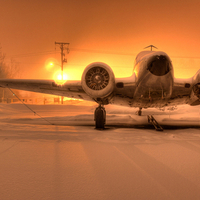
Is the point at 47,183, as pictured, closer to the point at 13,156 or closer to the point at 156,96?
the point at 13,156

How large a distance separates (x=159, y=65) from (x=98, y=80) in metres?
2.70

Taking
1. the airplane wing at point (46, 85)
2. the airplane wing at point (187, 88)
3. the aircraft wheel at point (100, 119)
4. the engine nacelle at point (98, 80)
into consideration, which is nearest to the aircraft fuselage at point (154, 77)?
the airplane wing at point (187, 88)

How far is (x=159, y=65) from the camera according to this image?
7770 mm

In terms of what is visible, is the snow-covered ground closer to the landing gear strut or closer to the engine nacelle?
the engine nacelle

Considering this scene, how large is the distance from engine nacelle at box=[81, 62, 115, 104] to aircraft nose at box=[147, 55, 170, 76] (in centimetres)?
172

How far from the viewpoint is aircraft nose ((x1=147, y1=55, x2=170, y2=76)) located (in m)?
7.71

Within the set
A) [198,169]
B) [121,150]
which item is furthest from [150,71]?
[198,169]

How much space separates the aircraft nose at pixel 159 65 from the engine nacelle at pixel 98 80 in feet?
5.64

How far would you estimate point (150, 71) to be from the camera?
26.5 feet

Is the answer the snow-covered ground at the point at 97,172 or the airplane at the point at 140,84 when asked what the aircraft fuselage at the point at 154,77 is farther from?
the snow-covered ground at the point at 97,172

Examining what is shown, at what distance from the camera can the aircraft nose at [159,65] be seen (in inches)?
304

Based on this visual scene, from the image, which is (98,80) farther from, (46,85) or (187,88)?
(187,88)

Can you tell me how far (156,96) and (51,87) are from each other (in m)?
6.11

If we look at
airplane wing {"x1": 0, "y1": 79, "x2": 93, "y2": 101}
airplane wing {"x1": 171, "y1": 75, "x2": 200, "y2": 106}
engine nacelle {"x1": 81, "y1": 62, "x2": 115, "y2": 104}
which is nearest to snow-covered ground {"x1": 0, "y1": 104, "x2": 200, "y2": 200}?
engine nacelle {"x1": 81, "y1": 62, "x2": 115, "y2": 104}
